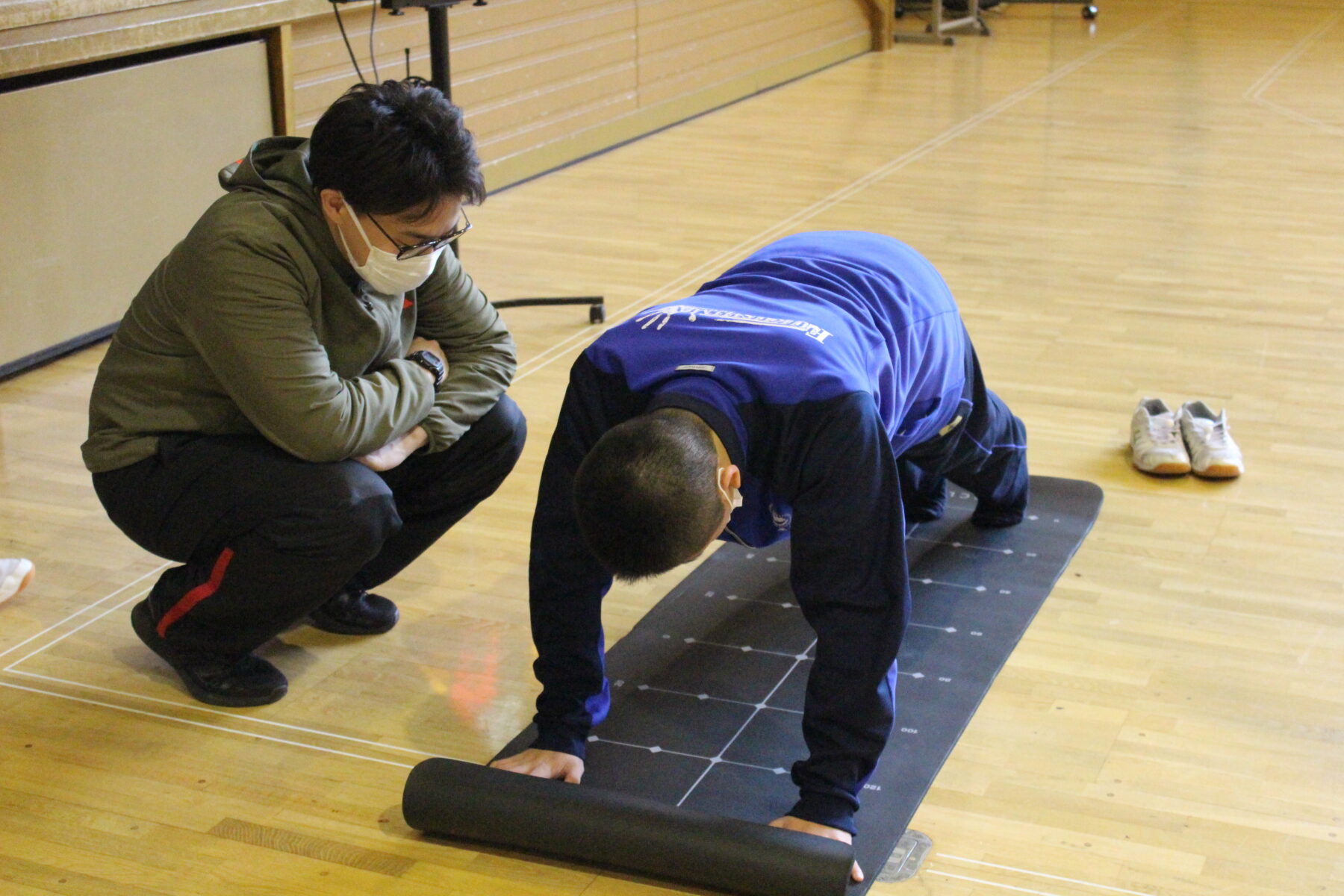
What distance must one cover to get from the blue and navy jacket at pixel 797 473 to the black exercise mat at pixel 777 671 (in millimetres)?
104

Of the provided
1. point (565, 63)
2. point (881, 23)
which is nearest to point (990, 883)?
point (565, 63)

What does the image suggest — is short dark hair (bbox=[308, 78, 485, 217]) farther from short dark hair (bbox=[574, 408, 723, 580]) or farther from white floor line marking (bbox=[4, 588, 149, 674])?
white floor line marking (bbox=[4, 588, 149, 674])

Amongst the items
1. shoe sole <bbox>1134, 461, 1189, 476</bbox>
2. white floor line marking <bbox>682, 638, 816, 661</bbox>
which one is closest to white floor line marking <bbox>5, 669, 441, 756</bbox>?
white floor line marking <bbox>682, 638, 816, 661</bbox>

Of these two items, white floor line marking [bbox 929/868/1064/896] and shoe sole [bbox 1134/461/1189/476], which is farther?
shoe sole [bbox 1134/461/1189/476]

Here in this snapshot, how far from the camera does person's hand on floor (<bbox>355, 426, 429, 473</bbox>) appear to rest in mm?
1983

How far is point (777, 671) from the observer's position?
6.92 feet

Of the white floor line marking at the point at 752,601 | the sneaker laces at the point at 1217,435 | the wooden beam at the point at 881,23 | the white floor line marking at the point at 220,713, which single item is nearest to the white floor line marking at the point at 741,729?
the white floor line marking at the point at 752,601

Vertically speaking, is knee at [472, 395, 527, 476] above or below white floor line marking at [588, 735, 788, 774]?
above

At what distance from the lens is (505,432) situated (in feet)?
7.20

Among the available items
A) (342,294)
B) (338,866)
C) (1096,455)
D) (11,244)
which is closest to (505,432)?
(342,294)

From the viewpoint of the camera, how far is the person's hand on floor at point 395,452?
78.1 inches

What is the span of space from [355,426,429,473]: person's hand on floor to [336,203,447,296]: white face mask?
0.21 m

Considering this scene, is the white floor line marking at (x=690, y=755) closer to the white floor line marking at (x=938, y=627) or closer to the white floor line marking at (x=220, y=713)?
the white floor line marking at (x=220, y=713)

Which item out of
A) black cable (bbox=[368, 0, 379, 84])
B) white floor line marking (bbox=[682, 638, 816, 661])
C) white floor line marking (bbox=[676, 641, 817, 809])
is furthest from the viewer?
black cable (bbox=[368, 0, 379, 84])
